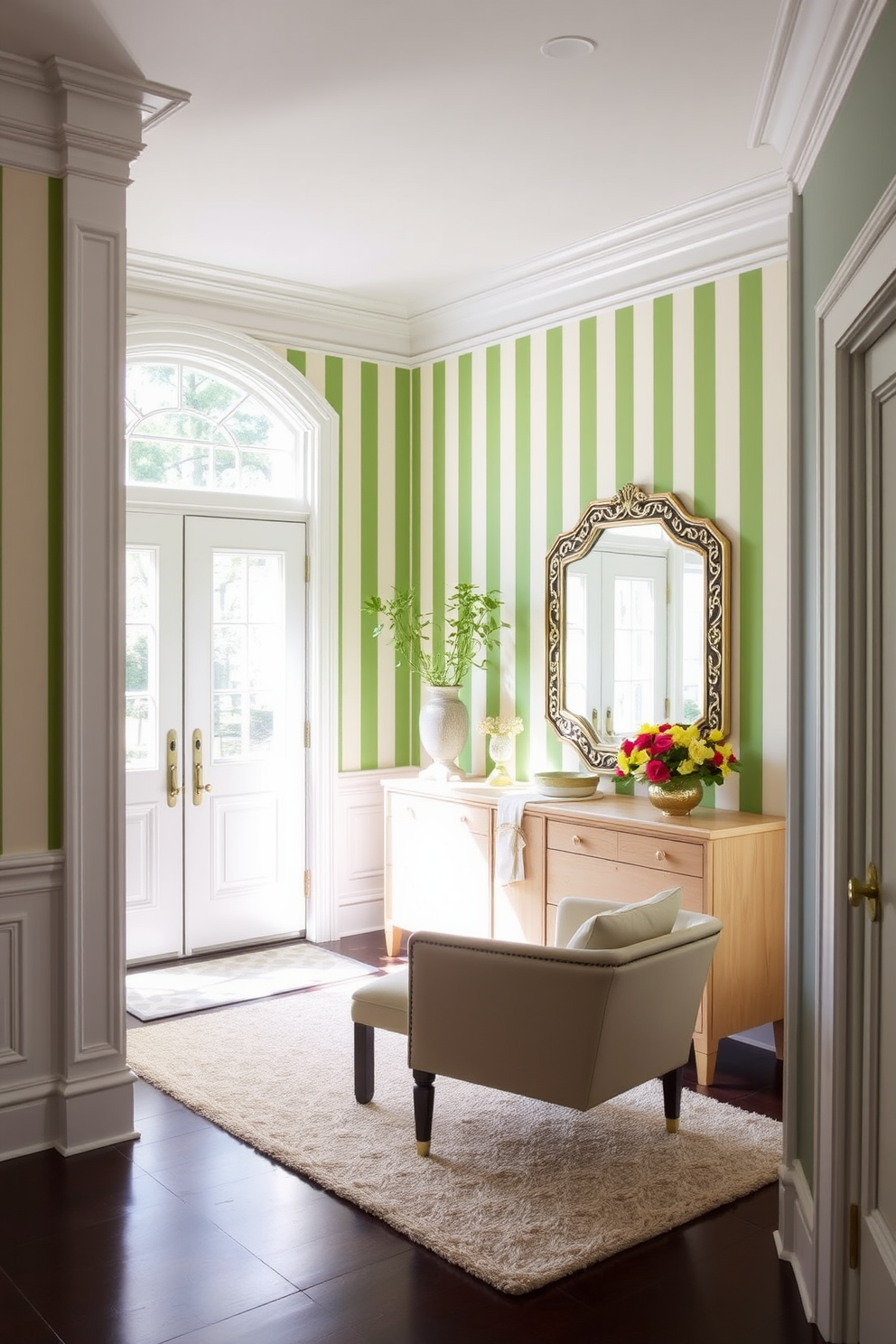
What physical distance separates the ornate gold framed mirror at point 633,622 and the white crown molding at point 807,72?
5.93 feet

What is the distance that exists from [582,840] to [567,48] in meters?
2.63

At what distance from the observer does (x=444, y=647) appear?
5.91 m

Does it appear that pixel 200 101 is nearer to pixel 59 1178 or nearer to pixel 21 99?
pixel 21 99

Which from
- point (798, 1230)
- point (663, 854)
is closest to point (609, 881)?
point (663, 854)

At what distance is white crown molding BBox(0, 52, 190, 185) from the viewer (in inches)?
129

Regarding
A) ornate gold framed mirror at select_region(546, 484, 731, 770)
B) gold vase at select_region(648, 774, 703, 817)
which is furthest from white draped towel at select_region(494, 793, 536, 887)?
gold vase at select_region(648, 774, 703, 817)

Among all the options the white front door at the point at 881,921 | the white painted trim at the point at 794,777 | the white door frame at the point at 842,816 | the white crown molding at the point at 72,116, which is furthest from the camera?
the white crown molding at the point at 72,116

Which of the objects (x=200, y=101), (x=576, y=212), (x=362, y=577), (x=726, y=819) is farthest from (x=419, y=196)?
(x=726, y=819)

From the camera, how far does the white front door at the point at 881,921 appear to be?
225cm

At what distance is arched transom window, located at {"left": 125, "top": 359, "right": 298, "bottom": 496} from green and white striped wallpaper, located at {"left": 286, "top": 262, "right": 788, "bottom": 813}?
328 mm

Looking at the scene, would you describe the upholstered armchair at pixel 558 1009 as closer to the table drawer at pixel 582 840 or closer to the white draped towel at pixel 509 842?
the table drawer at pixel 582 840

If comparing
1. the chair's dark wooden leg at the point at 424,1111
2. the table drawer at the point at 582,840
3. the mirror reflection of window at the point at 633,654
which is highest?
the mirror reflection of window at the point at 633,654

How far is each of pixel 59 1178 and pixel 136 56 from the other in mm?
3098

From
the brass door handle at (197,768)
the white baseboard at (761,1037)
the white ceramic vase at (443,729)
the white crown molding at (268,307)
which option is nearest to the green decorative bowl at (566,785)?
the white ceramic vase at (443,729)
